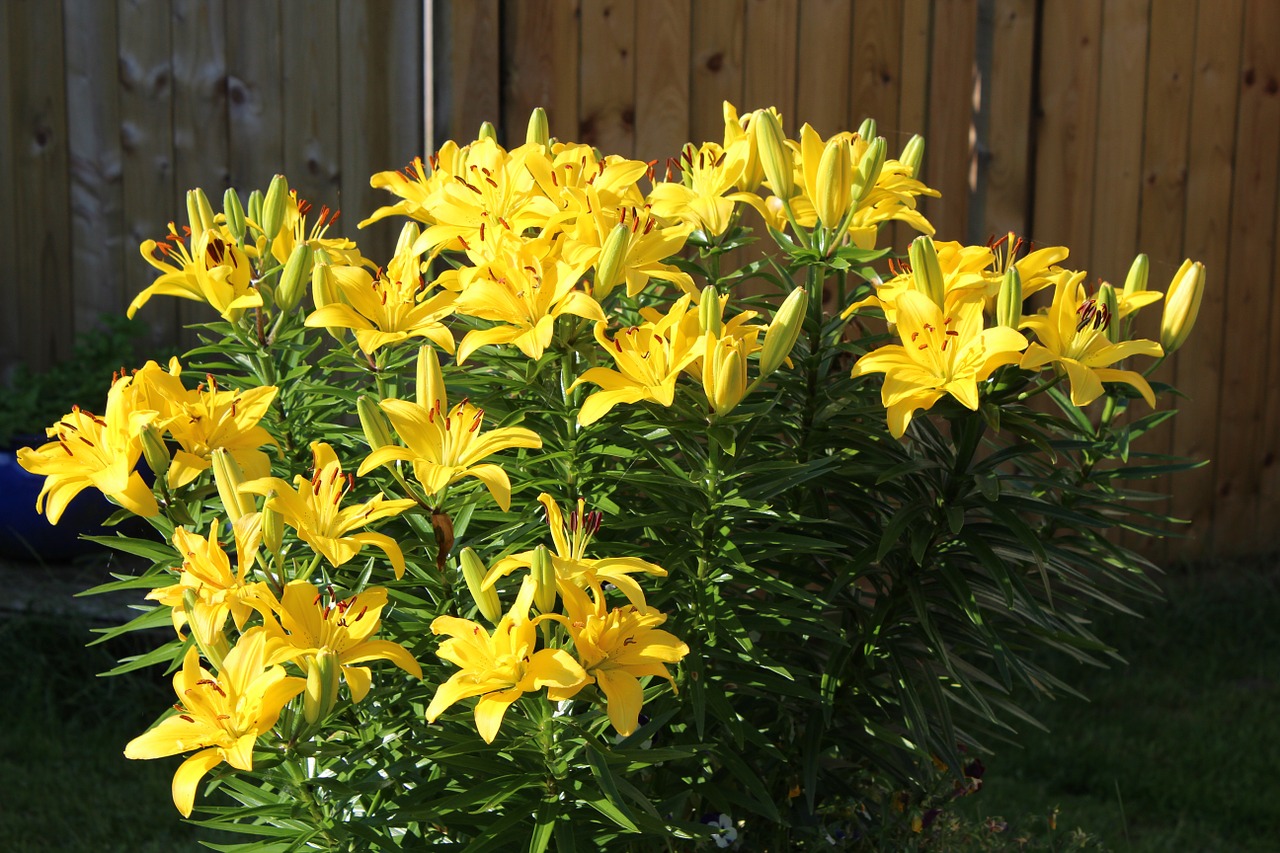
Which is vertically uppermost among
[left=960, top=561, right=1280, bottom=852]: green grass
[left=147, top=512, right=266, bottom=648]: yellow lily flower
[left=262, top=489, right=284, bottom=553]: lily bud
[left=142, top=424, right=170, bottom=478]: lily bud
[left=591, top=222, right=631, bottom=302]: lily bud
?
[left=591, top=222, right=631, bottom=302]: lily bud

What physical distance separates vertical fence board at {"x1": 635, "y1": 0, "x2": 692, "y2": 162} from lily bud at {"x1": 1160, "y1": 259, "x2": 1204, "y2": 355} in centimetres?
256

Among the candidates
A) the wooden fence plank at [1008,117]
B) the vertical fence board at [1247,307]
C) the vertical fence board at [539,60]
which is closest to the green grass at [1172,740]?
the vertical fence board at [1247,307]

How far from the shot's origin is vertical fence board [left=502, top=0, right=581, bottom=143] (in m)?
3.85

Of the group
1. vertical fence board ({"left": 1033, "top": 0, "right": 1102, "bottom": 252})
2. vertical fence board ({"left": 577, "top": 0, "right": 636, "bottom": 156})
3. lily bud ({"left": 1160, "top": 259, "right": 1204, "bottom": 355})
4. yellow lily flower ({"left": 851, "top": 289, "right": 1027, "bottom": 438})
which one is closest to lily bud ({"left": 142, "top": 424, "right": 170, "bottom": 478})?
yellow lily flower ({"left": 851, "top": 289, "right": 1027, "bottom": 438})

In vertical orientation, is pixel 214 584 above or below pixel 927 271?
below

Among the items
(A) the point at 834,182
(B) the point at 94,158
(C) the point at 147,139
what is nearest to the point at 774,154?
(A) the point at 834,182

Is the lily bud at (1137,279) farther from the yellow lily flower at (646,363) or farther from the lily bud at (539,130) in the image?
the lily bud at (539,130)

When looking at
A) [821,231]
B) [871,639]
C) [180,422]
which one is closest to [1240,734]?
[871,639]

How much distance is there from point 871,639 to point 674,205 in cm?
56

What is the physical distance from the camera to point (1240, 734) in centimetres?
350

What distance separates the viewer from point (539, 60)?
387 centimetres

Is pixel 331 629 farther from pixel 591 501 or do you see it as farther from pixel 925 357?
pixel 925 357

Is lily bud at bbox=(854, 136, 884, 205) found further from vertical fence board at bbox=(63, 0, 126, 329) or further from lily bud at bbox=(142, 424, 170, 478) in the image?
vertical fence board at bbox=(63, 0, 126, 329)

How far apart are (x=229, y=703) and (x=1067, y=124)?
3.81m
